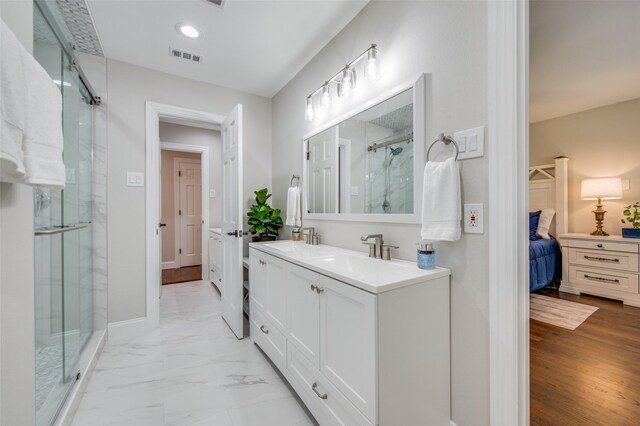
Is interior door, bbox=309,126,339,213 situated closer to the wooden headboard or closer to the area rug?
the area rug

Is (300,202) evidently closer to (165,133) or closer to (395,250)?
(395,250)

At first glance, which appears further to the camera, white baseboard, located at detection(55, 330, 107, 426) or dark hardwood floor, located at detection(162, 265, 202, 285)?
dark hardwood floor, located at detection(162, 265, 202, 285)

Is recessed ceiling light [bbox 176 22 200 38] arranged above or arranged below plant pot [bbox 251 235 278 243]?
above

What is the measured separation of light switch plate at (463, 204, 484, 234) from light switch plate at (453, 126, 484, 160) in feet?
0.73

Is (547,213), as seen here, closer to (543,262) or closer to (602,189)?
(602,189)

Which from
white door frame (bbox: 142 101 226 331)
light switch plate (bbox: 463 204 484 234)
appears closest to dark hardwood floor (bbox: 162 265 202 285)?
white door frame (bbox: 142 101 226 331)

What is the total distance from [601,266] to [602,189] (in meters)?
0.95

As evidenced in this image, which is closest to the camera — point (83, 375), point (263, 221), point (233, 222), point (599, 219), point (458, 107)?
point (458, 107)

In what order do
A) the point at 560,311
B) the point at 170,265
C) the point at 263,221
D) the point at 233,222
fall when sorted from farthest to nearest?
the point at 170,265
the point at 560,311
the point at 263,221
the point at 233,222

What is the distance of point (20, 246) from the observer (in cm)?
89

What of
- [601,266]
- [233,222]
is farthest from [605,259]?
[233,222]

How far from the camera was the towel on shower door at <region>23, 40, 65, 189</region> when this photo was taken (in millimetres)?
746

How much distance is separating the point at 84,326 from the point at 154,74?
7.48ft

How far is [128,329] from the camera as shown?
7.93ft
